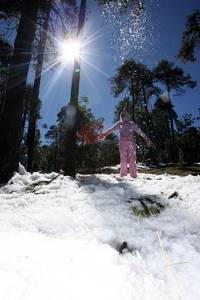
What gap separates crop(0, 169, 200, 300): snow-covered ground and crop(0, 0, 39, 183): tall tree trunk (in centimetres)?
254

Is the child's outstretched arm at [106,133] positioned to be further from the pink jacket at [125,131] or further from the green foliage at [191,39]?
the green foliage at [191,39]

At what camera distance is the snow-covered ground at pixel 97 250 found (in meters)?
1.79

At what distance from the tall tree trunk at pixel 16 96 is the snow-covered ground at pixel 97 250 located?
2.54 metres

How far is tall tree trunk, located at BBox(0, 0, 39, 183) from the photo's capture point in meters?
6.61

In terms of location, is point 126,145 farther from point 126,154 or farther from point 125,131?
point 125,131

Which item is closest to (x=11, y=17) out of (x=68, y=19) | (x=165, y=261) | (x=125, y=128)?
(x=68, y=19)

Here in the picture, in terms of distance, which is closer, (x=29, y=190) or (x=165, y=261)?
(x=165, y=261)

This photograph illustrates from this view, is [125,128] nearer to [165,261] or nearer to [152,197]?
[152,197]

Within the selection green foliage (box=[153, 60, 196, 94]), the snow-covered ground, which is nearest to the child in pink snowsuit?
the snow-covered ground

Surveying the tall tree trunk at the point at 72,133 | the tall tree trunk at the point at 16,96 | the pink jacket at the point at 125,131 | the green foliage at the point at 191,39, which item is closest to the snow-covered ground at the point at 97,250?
the tall tree trunk at the point at 16,96

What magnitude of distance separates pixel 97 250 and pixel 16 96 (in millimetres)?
5661

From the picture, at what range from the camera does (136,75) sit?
2558 centimetres

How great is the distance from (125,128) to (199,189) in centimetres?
406

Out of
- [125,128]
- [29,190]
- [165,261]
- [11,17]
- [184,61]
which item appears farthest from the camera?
[184,61]
